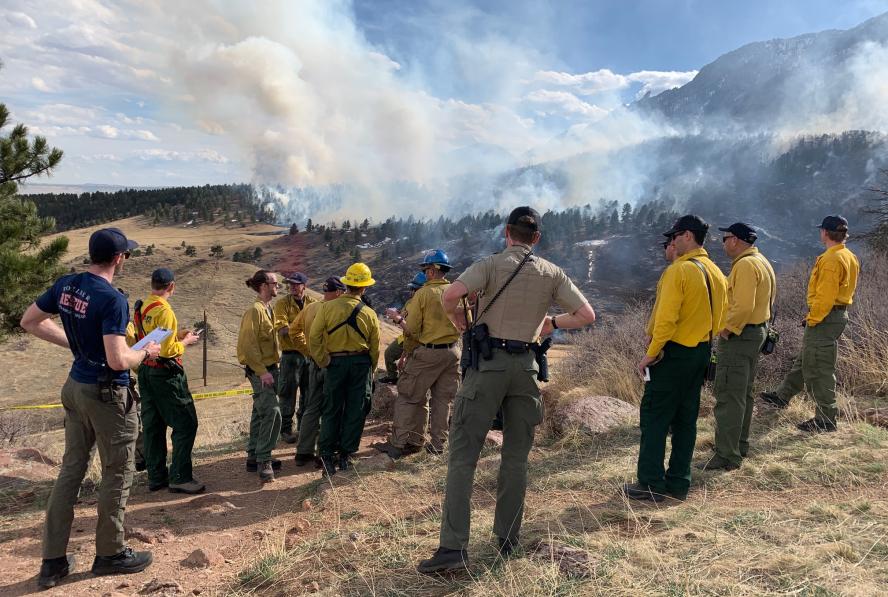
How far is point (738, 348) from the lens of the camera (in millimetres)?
4621

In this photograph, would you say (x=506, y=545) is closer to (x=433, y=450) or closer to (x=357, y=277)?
(x=433, y=450)

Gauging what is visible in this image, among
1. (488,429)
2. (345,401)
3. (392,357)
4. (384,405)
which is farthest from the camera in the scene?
(392,357)

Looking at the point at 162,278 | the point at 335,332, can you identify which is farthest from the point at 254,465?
the point at 162,278

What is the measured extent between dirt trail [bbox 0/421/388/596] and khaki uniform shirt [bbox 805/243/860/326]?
444 cm

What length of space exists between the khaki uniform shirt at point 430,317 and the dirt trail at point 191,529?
1330 millimetres

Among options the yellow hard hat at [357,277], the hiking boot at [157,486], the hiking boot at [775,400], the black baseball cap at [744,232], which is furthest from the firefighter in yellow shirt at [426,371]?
the hiking boot at [775,400]

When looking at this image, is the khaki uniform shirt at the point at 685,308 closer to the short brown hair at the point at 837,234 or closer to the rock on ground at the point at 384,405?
the short brown hair at the point at 837,234

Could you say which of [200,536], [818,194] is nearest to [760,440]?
[200,536]

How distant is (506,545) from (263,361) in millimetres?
3144

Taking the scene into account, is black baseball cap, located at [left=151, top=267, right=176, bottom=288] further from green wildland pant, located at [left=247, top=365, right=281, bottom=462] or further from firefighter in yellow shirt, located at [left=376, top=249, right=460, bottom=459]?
firefighter in yellow shirt, located at [left=376, top=249, right=460, bottom=459]

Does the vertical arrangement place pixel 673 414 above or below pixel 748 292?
below

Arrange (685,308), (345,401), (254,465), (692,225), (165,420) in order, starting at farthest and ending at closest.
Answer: (254,465) → (345,401) → (165,420) → (692,225) → (685,308)

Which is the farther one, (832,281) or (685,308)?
(832,281)

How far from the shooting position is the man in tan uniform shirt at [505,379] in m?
3.01
